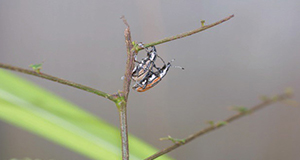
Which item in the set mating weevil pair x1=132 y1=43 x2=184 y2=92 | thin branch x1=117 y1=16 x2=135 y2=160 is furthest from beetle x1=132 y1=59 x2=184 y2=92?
thin branch x1=117 y1=16 x2=135 y2=160

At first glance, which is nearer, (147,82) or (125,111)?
(125,111)

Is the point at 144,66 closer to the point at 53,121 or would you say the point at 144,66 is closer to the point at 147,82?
the point at 147,82

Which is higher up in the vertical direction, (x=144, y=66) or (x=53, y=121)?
(x=144, y=66)

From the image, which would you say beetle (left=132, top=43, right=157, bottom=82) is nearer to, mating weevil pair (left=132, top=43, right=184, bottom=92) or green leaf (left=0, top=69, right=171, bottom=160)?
mating weevil pair (left=132, top=43, right=184, bottom=92)

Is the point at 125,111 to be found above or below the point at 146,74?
below

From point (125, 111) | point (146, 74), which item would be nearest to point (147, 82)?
point (146, 74)

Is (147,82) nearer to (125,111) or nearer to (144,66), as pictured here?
(144,66)

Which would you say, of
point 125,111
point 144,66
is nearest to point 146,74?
point 144,66

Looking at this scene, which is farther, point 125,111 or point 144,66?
point 144,66

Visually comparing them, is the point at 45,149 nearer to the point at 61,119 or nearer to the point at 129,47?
the point at 61,119
